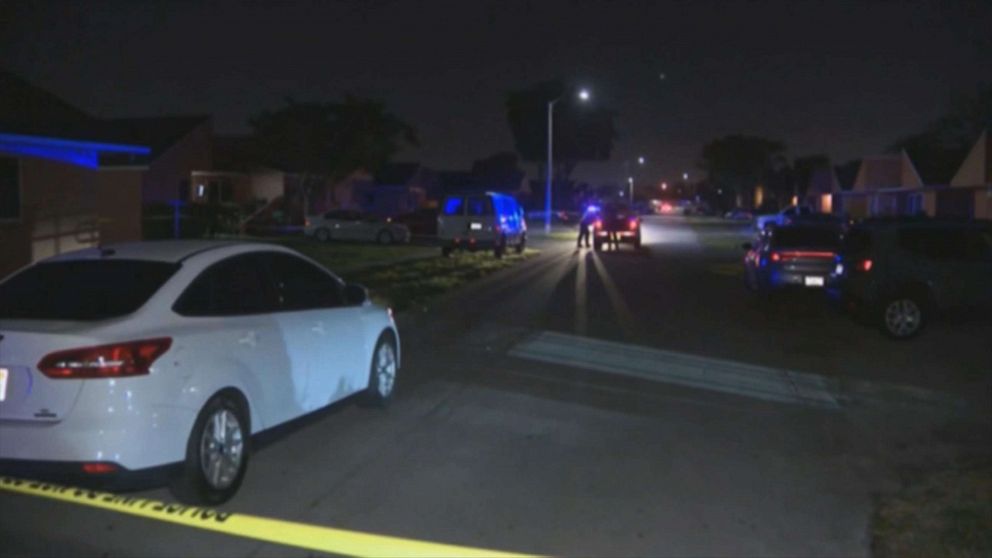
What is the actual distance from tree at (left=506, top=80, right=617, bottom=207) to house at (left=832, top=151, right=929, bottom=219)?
39306mm

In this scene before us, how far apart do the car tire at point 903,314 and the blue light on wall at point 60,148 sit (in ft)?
43.2

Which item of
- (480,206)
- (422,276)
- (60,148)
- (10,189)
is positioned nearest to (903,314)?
(422,276)

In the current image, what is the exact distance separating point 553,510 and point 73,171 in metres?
16.5

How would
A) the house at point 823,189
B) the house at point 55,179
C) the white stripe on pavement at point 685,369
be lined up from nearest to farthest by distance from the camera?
the white stripe on pavement at point 685,369 → the house at point 55,179 → the house at point 823,189

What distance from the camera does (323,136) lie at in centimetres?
5678

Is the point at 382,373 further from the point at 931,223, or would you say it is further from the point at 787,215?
the point at 787,215

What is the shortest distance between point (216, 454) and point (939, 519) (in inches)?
180

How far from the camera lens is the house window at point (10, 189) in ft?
60.2

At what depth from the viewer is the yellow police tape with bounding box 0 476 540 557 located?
5887 millimetres

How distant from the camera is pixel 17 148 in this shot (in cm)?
1806

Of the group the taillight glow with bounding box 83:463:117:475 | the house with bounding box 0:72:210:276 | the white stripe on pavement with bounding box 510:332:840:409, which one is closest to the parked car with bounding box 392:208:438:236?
the house with bounding box 0:72:210:276

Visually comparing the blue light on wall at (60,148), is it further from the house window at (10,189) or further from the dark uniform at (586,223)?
the dark uniform at (586,223)

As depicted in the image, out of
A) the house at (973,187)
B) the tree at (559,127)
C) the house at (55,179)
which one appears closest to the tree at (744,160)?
the tree at (559,127)

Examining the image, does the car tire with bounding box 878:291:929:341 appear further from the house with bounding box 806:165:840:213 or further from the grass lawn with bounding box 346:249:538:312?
the house with bounding box 806:165:840:213
